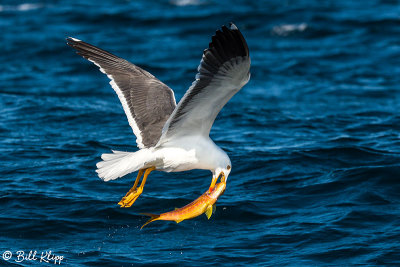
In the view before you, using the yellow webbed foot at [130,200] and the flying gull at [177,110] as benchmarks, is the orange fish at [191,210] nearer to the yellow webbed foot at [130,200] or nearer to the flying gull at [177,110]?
the flying gull at [177,110]

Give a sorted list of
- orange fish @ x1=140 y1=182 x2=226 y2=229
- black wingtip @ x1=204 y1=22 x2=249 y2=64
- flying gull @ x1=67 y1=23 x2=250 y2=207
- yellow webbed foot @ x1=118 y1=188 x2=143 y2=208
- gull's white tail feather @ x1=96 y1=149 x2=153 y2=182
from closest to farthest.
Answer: black wingtip @ x1=204 y1=22 x2=249 y2=64 < flying gull @ x1=67 y1=23 x2=250 y2=207 < orange fish @ x1=140 y1=182 x2=226 y2=229 < gull's white tail feather @ x1=96 y1=149 x2=153 y2=182 < yellow webbed foot @ x1=118 y1=188 x2=143 y2=208

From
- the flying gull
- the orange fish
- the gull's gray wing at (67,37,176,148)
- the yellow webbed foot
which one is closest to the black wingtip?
the flying gull

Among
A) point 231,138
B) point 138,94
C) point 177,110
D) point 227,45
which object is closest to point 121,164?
point 177,110

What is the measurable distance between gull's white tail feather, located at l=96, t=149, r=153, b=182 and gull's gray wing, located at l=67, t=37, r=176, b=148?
12.1 inches

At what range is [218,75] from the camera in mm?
5445

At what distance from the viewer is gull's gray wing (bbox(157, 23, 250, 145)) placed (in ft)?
17.4

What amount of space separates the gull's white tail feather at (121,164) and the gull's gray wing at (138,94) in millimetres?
309

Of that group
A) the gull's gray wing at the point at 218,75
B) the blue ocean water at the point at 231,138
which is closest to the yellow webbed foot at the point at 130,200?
the blue ocean water at the point at 231,138

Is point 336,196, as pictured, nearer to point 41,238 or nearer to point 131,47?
point 41,238

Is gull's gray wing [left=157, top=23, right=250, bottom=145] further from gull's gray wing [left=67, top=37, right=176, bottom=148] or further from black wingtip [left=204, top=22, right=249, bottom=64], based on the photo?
gull's gray wing [left=67, top=37, right=176, bottom=148]

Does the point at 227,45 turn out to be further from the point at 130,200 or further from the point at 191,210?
the point at 130,200

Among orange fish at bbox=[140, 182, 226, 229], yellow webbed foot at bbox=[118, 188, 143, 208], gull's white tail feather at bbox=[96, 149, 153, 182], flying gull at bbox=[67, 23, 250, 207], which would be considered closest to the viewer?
flying gull at bbox=[67, 23, 250, 207]

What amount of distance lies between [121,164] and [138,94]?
1246 mm

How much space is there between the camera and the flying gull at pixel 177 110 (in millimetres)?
5379
